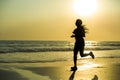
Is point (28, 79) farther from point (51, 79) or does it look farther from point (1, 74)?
point (1, 74)

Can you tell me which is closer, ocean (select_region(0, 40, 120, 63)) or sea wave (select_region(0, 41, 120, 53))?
ocean (select_region(0, 40, 120, 63))

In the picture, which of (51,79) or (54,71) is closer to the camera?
(51,79)

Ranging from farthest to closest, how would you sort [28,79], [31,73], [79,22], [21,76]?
[79,22] → [31,73] → [21,76] → [28,79]

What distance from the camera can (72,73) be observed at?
1323cm

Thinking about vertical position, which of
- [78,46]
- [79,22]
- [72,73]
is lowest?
[72,73]

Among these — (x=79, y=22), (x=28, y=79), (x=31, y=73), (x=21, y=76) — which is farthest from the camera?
(x=79, y=22)

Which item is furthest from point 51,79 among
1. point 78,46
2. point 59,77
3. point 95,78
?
point 78,46

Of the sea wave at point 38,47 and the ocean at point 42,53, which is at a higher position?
the ocean at point 42,53

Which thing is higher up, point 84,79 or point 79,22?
point 79,22

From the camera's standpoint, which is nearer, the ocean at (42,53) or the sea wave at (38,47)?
the ocean at (42,53)

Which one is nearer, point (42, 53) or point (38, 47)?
point (42, 53)

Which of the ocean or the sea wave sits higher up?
the ocean

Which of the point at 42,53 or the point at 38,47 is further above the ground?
the point at 42,53

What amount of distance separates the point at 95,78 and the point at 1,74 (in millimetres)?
3505
